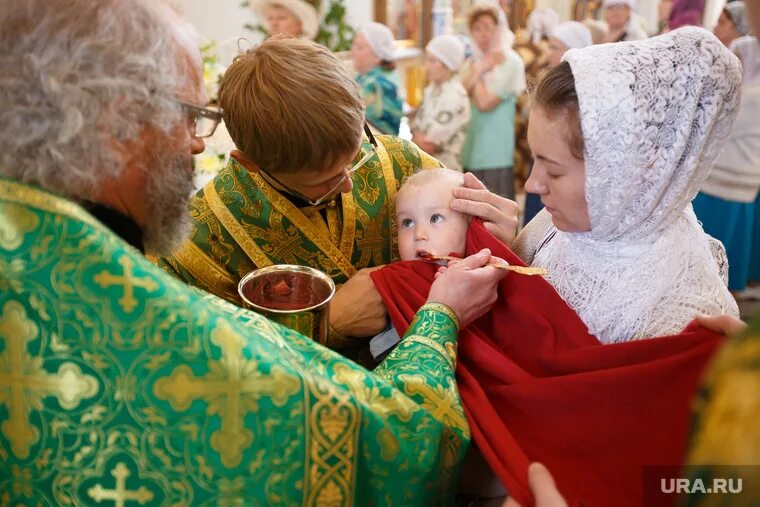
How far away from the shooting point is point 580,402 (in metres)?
1.43

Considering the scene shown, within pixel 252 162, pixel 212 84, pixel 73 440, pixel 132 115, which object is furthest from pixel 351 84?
pixel 212 84

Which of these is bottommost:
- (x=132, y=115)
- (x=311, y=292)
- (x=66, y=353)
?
(x=311, y=292)

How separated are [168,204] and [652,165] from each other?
1093mm

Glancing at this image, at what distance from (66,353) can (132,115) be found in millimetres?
445

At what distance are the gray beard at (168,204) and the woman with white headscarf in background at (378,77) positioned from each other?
13.5 ft

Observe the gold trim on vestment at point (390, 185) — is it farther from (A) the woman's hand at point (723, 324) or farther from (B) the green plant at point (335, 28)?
(B) the green plant at point (335, 28)

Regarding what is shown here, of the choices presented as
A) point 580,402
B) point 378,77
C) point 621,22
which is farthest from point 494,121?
point 580,402

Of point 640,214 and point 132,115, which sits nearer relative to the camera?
point 132,115

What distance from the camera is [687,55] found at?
1.48 metres

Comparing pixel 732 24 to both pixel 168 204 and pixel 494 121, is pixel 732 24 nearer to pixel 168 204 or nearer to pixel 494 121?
pixel 494 121

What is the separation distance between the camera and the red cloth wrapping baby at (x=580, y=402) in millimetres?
1350

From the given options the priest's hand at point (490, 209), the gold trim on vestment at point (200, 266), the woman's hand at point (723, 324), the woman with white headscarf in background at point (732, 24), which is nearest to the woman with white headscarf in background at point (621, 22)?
the woman with white headscarf in background at point (732, 24)

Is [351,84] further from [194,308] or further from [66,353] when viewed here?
[66,353]

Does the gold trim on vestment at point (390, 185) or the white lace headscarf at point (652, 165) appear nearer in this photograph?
the white lace headscarf at point (652, 165)
